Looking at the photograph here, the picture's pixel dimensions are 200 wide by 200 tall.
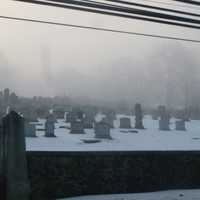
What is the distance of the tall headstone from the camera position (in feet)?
27.3

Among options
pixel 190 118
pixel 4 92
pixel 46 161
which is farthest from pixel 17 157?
pixel 190 118

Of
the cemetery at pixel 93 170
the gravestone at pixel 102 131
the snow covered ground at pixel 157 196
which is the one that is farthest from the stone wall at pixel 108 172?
the gravestone at pixel 102 131

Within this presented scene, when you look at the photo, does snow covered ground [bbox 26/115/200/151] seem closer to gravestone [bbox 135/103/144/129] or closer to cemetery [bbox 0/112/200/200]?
gravestone [bbox 135/103/144/129]

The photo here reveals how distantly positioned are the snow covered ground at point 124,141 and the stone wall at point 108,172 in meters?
2.54

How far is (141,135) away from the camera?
19.5 meters

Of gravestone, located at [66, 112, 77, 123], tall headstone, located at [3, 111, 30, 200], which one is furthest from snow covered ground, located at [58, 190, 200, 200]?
gravestone, located at [66, 112, 77, 123]

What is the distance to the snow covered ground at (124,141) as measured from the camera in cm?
1452

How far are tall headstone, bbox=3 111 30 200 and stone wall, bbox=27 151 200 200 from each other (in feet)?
5.05

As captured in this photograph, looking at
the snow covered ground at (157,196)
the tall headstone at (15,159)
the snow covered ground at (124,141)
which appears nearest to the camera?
the tall headstone at (15,159)

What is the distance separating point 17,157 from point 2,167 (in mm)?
343

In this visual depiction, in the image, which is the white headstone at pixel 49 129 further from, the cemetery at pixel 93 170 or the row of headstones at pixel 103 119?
the cemetery at pixel 93 170

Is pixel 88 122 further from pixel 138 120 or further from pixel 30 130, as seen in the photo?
pixel 30 130

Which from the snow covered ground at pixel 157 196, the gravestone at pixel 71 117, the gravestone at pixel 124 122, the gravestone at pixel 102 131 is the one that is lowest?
the snow covered ground at pixel 157 196

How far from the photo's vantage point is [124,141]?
1712cm
